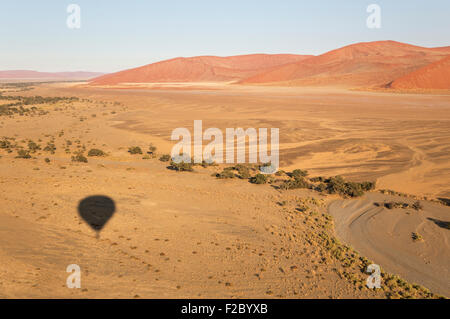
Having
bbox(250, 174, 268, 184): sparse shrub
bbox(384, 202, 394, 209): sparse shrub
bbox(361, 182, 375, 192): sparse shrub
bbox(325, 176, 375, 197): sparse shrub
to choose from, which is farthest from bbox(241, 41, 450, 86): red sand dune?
bbox(384, 202, 394, 209): sparse shrub

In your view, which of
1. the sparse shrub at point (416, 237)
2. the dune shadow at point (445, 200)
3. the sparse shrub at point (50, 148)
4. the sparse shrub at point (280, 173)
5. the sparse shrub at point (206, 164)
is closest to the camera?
the sparse shrub at point (416, 237)

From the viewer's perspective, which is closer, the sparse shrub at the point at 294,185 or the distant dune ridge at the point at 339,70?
the sparse shrub at the point at 294,185

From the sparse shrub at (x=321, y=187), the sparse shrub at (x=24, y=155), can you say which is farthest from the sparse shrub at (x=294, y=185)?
the sparse shrub at (x=24, y=155)

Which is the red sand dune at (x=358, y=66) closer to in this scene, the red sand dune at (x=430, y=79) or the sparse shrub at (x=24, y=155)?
the red sand dune at (x=430, y=79)

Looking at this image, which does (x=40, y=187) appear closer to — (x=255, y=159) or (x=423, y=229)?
(x=255, y=159)

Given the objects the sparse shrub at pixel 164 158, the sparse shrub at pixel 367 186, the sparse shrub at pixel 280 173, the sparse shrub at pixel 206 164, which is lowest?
the sparse shrub at pixel 367 186

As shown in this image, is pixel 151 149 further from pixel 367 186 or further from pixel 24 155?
pixel 367 186
